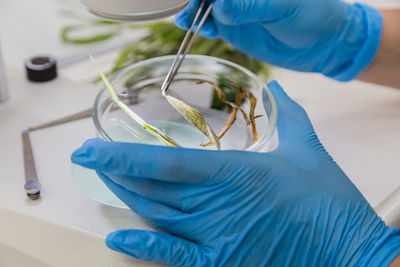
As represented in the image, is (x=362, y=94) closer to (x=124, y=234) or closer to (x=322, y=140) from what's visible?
(x=322, y=140)

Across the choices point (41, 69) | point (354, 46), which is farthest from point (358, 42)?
point (41, 69)

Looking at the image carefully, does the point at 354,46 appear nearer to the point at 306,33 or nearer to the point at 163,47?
the point at 306,33

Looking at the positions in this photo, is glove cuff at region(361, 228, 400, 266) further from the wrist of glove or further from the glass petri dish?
the wrist of glove

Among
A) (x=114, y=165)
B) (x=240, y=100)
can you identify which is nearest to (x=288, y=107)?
(x=240, y=100)

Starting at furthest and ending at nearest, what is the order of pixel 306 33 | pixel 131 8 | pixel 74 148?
pixel 306 33
pixel 74 148
pixel 131 8

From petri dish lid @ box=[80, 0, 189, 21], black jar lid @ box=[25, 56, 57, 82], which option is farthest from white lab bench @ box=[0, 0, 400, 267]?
petri dish lid @ box=[80, 0, 189, 21]

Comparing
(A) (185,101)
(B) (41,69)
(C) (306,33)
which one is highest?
(C) (306,33)
